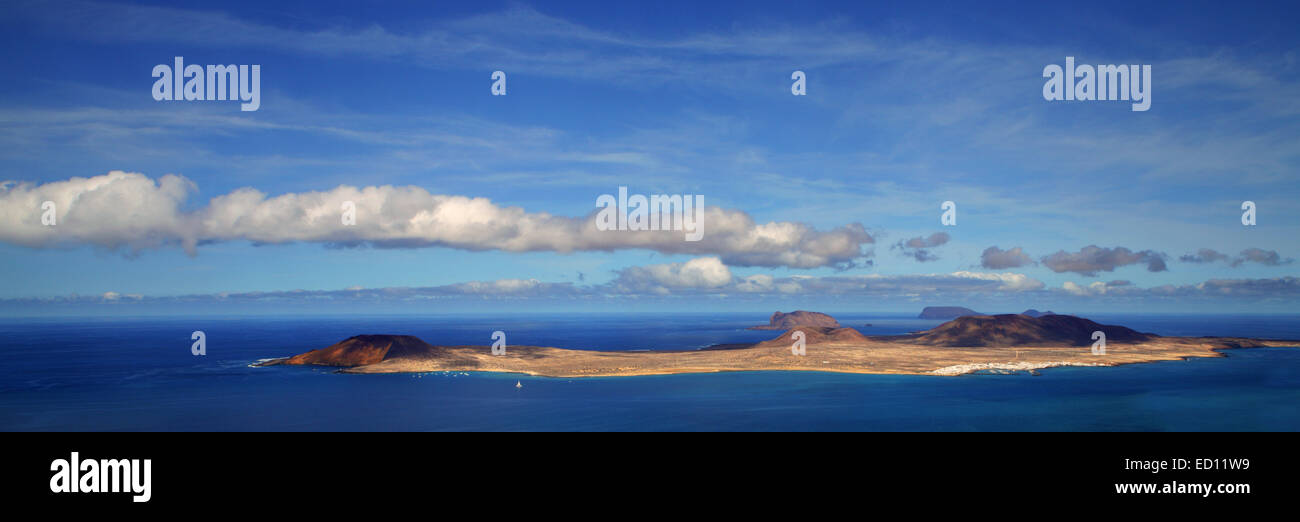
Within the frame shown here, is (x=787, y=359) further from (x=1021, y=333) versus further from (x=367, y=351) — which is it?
(x=367, y=351)

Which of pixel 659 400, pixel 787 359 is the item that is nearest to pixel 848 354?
pixel 787 359

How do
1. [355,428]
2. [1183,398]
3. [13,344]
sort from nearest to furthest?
[355,428], [1183,398], [13,344]

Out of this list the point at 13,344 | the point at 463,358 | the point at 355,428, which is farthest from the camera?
the point at 13,344

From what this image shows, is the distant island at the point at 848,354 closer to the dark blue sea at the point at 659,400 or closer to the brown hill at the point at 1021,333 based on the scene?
the brown hill at the point at 1021,333

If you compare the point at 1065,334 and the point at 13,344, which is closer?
the point at 1065,334

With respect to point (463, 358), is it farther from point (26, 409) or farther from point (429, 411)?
point (26, 409)

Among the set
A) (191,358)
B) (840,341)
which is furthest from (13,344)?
(840,341)
